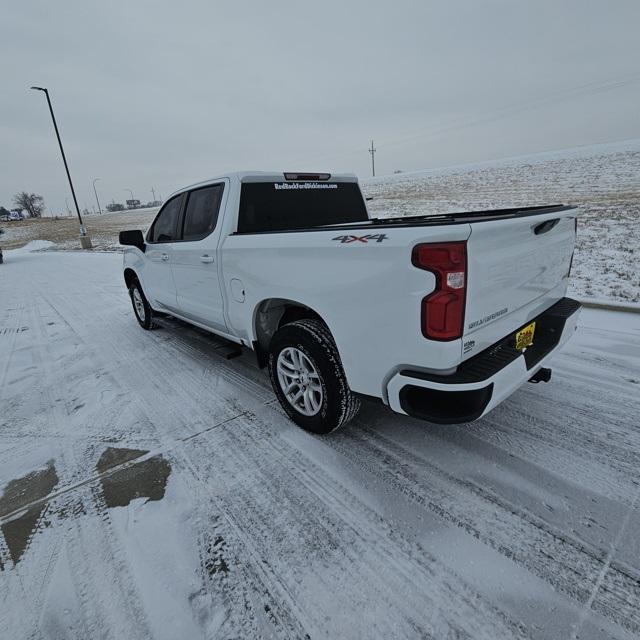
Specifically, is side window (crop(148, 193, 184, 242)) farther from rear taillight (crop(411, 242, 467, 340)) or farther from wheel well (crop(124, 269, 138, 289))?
rear taillight (crop(411, 242, 467, 340))

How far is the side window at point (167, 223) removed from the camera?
4.30m

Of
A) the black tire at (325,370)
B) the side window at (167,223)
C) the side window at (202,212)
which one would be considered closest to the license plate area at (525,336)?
the black tire at (325,370)

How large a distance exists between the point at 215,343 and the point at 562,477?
316 cm

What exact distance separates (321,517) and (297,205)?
2682 millimetres

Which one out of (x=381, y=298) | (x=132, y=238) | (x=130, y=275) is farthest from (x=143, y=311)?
(x=381, y=298)

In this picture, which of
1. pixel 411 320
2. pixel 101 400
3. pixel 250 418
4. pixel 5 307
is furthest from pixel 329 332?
pixel 5 307

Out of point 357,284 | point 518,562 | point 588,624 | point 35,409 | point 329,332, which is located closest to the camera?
point 588,624

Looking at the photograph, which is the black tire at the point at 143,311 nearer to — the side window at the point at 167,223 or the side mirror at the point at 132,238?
the side mirror at the point at 132,238

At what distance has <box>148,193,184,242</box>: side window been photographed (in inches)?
169

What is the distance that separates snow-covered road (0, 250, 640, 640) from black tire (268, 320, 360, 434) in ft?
0.68

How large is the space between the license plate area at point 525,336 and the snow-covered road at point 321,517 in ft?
2.19

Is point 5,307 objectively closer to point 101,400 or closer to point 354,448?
point 101,400

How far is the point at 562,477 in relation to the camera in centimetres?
222

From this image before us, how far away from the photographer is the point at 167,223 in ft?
14.9
